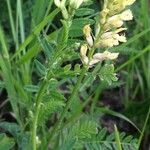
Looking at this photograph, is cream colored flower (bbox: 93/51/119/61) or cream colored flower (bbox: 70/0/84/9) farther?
cream colored flower (bbox: 93/51/119/61)

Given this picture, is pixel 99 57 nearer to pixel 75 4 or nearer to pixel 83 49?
pixel 83 49

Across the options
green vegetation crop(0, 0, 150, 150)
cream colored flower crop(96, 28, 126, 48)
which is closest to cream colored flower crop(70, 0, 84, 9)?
green vegetation crop(0, 0, 150, 150)

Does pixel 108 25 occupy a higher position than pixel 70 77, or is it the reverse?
pixel 108 25

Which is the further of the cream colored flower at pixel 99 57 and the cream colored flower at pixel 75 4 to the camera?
the cream colored flower at pixel 99 57

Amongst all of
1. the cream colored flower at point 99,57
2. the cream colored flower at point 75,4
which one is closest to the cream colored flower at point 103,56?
the cream colored flower at point 99,57

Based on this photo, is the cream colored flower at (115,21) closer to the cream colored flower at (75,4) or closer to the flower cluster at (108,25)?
the flower cluster at (108,25)

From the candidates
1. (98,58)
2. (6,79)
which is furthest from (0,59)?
(98,58)

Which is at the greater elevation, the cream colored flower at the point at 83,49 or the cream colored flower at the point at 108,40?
the cream colored flower at the point at 108,40

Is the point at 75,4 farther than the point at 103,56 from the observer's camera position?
No

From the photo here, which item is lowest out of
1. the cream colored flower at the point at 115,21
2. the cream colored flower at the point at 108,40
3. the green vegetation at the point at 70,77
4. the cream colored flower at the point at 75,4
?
the green vegetation at the point at 70,77

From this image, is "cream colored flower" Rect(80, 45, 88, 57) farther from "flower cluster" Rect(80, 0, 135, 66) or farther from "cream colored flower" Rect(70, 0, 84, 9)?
"cream colored flower" Rect(70, 0, 84, 9)

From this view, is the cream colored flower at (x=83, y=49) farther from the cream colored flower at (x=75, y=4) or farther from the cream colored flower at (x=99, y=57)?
the cream colored flower at (x=75, y=4)

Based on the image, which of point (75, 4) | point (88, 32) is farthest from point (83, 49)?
point (75, 4)
